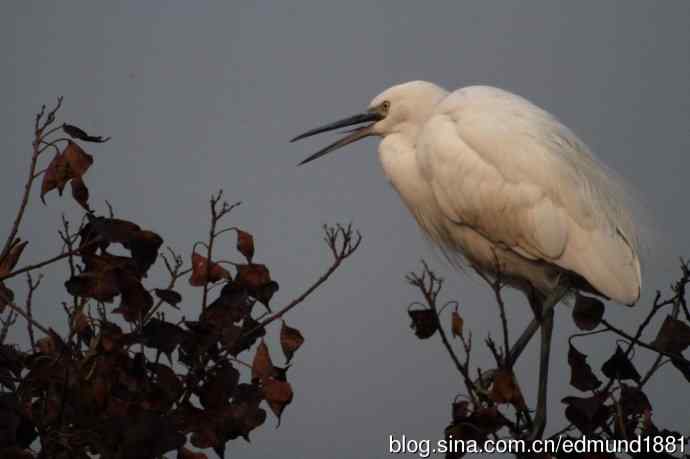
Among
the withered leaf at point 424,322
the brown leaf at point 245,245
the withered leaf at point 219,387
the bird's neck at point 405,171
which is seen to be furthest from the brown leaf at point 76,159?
the bird's neck at point 405,171

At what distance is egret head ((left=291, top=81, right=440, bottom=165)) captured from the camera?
5.59 meters

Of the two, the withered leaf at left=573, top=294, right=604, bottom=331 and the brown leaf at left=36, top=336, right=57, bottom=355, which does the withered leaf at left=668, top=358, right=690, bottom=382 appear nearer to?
the withered leaf at left=573, top=294, right=604, bottom=331

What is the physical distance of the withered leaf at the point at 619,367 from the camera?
10.5ft

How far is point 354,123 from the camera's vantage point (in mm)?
5906

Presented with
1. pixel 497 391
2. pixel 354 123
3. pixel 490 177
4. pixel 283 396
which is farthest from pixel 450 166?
pixel 283 396

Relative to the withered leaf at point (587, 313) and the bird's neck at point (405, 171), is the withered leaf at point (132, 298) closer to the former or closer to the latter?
the withered leaf at point (587, 313)

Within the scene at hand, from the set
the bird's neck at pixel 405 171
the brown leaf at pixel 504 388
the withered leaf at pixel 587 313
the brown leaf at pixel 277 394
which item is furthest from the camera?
the bird's neck at pixel 405 171

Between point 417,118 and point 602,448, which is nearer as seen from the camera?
point 602,448

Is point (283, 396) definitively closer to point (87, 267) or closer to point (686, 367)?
point (87, 267)

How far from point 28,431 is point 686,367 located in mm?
2031

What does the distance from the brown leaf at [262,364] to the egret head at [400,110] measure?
121 inches

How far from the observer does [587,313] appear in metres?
3.03

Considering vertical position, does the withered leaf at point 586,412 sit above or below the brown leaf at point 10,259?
below

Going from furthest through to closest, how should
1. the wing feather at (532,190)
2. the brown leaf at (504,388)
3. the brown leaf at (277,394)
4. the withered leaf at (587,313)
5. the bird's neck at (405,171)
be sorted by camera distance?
the bird's neck at (405,171) → the wing feather at (532,190) → the brown leaf at (504,388) → the withered leaf at (587,313) → the brown leaf at (277,394)
